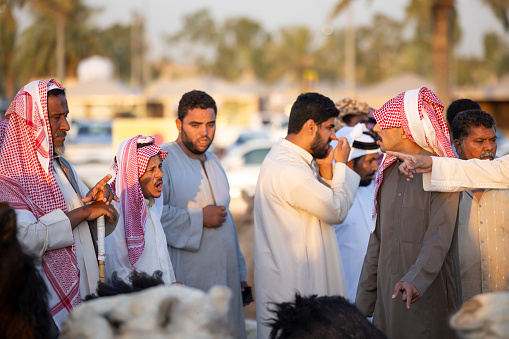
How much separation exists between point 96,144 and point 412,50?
4493 centimetres

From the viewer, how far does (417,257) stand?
140 inches

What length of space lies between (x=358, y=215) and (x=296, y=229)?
1178mm

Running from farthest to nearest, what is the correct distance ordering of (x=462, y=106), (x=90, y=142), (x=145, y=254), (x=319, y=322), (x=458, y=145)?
1. (x=90, y=142)
2. (x=462, y=106)
3. (x=458, y=145)
4. (x=145, y=254)
5. (x=319, y=322)

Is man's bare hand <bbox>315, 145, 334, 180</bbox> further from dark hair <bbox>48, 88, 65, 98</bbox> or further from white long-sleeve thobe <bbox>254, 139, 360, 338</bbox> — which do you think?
dark hair <bbox>48, 88, 65, 98</bbox>

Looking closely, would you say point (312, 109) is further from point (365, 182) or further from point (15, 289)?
point (15, 289)

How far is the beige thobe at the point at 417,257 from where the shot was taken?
3.46m

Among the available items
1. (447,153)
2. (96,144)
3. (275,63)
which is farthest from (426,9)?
(275,63)

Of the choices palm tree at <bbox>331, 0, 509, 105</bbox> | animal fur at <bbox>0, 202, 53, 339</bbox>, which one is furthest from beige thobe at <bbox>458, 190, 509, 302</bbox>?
palm tree at <bbox>331, 0, 509, 105</bbox>

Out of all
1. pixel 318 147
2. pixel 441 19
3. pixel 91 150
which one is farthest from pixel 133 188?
pixel 91 150

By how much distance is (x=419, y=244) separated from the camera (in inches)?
143

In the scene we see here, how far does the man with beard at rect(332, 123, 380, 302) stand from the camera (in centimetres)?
521

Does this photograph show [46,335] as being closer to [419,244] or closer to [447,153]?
[419,244]

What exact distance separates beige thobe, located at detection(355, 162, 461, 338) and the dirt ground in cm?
328

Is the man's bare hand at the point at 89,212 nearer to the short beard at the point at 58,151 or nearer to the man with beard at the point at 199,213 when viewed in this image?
the short beard at the point at 58,151
